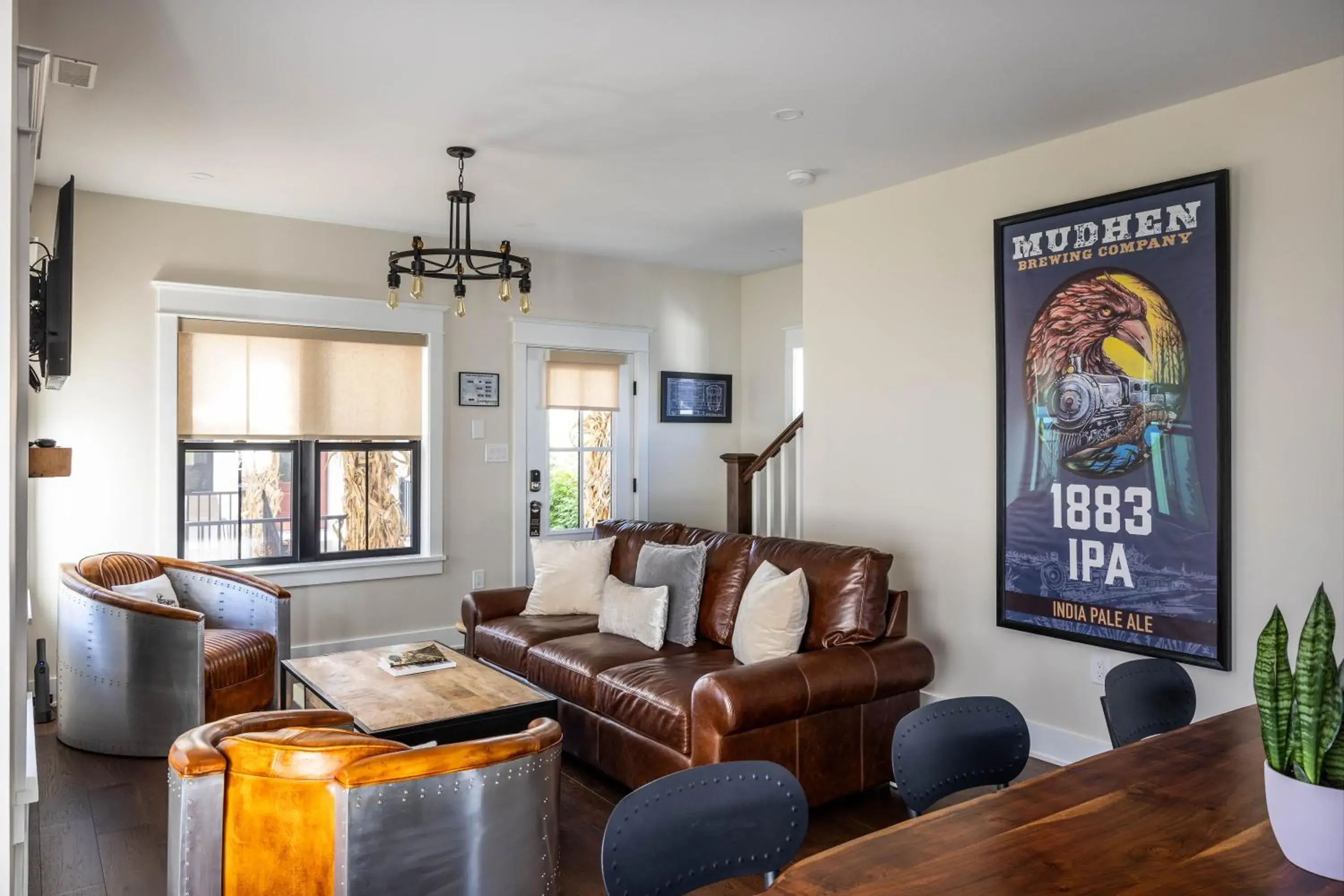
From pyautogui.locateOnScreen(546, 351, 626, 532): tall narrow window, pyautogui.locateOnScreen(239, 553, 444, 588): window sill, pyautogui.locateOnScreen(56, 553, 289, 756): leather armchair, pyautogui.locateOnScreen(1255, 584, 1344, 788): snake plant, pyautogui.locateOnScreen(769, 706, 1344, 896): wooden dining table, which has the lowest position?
pyautogui.locateOnScreen(56, 553, 289, 756): leather armchair

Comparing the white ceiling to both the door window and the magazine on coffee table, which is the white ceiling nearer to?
the door window

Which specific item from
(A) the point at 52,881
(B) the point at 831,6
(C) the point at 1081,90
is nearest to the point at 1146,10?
(C) the point at 1081,90

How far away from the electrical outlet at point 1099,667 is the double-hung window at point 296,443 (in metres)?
3.83

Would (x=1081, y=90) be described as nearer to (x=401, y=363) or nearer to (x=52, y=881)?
(x=401, y=363)

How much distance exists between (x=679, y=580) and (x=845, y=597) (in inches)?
34.2

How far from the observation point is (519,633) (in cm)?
427

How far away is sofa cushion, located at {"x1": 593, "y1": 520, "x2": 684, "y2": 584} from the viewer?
4.57 meters

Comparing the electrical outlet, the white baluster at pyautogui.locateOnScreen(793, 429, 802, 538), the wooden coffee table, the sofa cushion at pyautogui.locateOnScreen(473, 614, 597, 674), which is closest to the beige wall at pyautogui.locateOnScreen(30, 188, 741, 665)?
the sofa cushion at pyautogui.locateOnScreen(473, 614, 597, 674)

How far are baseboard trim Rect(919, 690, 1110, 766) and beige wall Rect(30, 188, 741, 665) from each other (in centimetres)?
317

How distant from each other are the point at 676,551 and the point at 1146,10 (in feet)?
8.94

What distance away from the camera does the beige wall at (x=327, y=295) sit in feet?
15.0

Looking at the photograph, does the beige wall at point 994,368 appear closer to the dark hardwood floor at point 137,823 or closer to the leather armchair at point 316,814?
the dark hardwood floor at point 137,823

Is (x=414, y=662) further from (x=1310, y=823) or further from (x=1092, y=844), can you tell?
(x=1310, y=823)

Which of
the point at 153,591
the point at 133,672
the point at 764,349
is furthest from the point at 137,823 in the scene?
the point at 764,349
